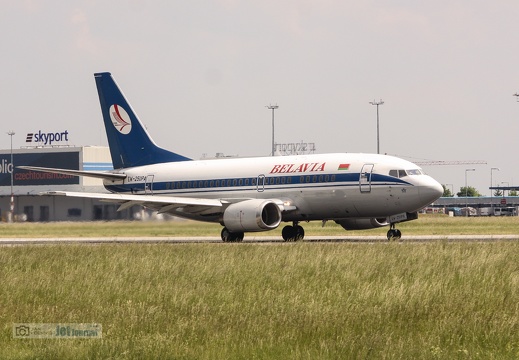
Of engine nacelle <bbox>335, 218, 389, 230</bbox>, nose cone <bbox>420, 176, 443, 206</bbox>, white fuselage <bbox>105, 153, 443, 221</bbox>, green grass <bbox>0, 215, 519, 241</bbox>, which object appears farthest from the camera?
green grass <bbox>0, 215, 519, 241</bbox>

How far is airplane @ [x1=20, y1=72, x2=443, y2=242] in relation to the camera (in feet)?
133

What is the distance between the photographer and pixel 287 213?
4262 centimetres

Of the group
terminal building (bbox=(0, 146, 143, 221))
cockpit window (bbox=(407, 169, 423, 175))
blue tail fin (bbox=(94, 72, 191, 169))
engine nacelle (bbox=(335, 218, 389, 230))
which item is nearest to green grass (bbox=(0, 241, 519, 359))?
cockpit window (bbox=(407, 169, 423, 175))

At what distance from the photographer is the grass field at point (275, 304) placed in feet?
46.3

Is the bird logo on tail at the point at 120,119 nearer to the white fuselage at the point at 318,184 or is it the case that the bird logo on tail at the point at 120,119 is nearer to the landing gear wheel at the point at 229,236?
the white fuselage at the point at 318,184

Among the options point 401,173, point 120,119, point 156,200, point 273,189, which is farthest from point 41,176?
point 401,173

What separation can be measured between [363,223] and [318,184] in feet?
11.3

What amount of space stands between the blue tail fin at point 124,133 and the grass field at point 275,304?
2033 centimetres

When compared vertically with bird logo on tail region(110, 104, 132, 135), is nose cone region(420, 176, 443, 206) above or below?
below

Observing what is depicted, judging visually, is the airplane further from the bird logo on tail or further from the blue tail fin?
the bird logo on tail

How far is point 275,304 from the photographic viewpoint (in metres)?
18.2

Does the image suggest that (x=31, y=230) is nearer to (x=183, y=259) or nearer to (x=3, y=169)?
(x=183, y=259)

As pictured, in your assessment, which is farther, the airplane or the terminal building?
the terminal building

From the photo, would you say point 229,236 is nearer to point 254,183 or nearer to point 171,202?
point 254,183
